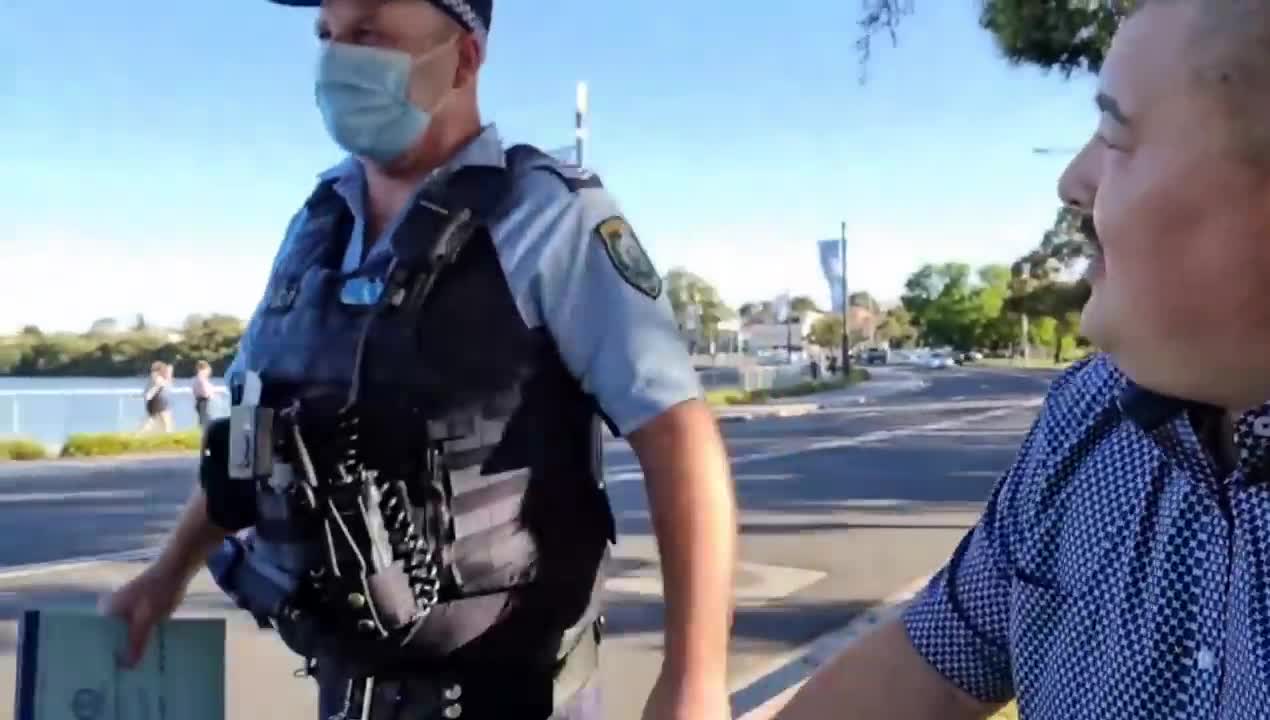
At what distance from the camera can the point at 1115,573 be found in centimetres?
114

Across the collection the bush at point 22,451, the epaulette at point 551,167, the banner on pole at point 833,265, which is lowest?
the bush at point 22,451

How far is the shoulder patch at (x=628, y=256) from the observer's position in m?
1.61

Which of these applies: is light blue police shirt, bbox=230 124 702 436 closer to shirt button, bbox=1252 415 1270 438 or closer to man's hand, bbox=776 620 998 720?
man's hand, bbox=776 620 998 720

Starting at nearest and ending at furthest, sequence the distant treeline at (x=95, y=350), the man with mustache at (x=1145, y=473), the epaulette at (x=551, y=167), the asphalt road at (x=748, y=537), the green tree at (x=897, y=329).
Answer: the man with mustache at (x=1145, y=473) → the epaulette at (x=551, y=167) → the asphalt road at (x=748, y=537) → the distant treeline at (x=95, y=350) → the green tree at (x=897, y=329)

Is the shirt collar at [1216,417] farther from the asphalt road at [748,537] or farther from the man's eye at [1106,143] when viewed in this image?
the asphalt road at [748,537]

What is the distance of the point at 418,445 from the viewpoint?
155 cm

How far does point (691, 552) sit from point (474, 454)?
301 mm

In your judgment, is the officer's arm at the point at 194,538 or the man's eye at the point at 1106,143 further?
the officer's arm at the point at 194,538

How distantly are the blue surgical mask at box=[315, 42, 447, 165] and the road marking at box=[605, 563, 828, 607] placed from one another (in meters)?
5.09

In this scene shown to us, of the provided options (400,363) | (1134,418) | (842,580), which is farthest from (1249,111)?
(842,580)

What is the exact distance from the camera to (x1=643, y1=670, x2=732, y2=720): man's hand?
4.72 ft

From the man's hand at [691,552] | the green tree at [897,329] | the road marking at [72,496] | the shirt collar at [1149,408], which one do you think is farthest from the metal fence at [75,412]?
the green tree at [897,329]

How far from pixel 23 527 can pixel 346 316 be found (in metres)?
9.80

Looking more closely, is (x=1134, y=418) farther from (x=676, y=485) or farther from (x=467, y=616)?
(x=467, y=616)
